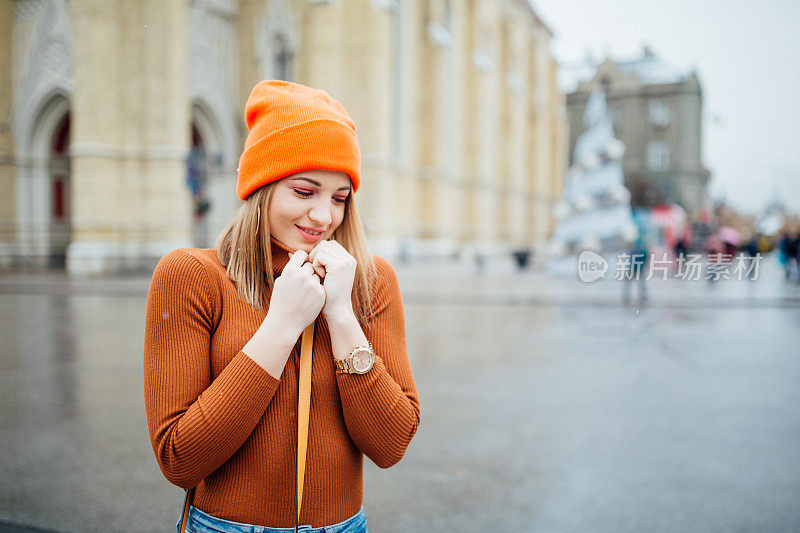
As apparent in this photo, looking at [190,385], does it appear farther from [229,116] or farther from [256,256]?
[229,116]

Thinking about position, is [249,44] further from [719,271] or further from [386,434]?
[386,434]

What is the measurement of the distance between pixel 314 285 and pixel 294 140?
35 cm

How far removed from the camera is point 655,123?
322 cm

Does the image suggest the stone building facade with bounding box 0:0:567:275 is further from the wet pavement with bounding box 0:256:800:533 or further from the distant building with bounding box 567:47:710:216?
the wet pavement with bounding box 0:256:800:533

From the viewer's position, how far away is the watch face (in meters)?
1.38

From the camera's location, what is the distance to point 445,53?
28.8 meters

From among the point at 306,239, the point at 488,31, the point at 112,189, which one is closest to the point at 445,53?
the point at 488,31

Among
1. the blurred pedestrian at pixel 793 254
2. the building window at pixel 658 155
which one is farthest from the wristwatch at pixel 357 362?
the building window at pixel 658 155

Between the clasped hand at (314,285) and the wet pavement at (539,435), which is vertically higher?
the clasped hand at (314,285)

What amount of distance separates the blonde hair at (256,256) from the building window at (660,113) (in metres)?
2.22

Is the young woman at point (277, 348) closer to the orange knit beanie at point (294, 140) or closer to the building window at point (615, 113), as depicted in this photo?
the orange knit beanie at point (294, 140)

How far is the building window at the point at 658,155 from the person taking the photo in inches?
125

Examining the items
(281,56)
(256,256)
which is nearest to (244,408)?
(256,256)

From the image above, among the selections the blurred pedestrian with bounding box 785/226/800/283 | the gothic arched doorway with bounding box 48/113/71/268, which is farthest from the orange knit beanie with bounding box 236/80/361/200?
Answer: the gothic arched doorway with bounding box 48/113/71/268
